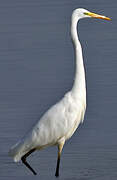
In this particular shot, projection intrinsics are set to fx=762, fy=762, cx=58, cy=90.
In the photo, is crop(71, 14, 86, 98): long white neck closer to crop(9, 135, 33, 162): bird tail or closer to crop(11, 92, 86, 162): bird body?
crop(11, 92, 86, 162): bird body

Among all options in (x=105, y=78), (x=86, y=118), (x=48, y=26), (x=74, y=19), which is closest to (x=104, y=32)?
(x=48, y=26)

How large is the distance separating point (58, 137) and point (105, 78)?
11.3 feet

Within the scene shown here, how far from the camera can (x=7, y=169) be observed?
9234 mm

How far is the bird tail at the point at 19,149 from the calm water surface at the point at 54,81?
221mm

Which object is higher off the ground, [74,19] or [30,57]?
[74,19]

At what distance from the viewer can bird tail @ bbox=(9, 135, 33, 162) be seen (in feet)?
29.5

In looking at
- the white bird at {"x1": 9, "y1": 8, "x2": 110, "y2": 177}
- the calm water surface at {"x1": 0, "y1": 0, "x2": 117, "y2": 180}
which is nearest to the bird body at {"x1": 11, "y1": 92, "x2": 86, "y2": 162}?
the white bird at {"x1": 9, "y1": 8, "x2": 110, "y2": 177}

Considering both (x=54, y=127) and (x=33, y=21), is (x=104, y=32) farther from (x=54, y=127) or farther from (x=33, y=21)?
(x=54, y=127)

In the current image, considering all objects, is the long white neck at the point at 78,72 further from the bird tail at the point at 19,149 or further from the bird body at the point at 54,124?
the bird tail at the point at 19,149

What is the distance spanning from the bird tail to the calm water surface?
8.7 inches

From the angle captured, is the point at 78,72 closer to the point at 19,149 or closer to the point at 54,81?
the point at 19,149

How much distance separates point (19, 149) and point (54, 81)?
3.62 m

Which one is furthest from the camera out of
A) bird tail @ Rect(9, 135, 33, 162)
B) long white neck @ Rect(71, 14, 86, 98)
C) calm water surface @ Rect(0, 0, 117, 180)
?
calm water surface @ Rect(0, 0, 117, 180)

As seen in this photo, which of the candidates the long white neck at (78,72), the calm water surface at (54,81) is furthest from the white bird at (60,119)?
the calm water surface at (54,81)
